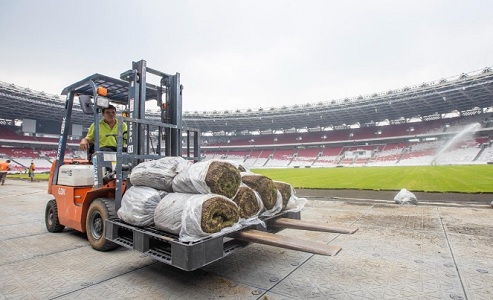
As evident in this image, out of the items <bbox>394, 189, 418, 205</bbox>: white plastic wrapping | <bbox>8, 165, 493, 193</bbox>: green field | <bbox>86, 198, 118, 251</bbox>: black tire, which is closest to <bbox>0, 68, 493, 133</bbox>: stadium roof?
<bbox>8, 165, 493, 193</bbox>: green field

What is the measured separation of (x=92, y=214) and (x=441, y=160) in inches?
1827

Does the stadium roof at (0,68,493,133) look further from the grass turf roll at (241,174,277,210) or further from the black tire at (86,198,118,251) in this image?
the grass turf roll at (241,174,277,210)

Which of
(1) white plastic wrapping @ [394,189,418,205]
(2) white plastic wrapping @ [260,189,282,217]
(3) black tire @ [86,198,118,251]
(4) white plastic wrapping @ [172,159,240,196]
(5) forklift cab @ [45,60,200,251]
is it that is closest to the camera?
(4) white plastic wrapping @ [172,159,240,196]

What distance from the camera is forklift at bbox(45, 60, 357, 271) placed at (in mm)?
2607

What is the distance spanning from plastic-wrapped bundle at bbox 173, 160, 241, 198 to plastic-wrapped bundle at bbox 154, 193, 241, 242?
11 cm

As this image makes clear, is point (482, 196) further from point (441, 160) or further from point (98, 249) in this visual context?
point (441, 160)

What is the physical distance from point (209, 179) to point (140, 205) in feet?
3.06

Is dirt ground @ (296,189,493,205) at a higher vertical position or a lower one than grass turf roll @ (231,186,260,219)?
lower

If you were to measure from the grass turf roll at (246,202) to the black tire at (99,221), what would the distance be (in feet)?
5.97

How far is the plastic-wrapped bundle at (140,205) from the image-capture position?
3066 millimetres

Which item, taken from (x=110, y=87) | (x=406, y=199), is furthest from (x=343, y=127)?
(x=110, y=87)

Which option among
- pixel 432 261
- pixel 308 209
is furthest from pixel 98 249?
pixel 308 209

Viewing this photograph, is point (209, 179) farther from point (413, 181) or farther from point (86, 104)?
point (413, 181)

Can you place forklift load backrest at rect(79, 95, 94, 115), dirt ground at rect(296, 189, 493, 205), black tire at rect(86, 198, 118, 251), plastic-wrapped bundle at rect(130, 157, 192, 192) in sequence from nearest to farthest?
plastic-wrapped bundle at rect(130, 157, 192, 192) < black tire at rect(86, 198, 118, 251) < forklift load backrest at rect(79, 95, 94, 115) < dirt ground at rect(296, 189, 493, 205)
